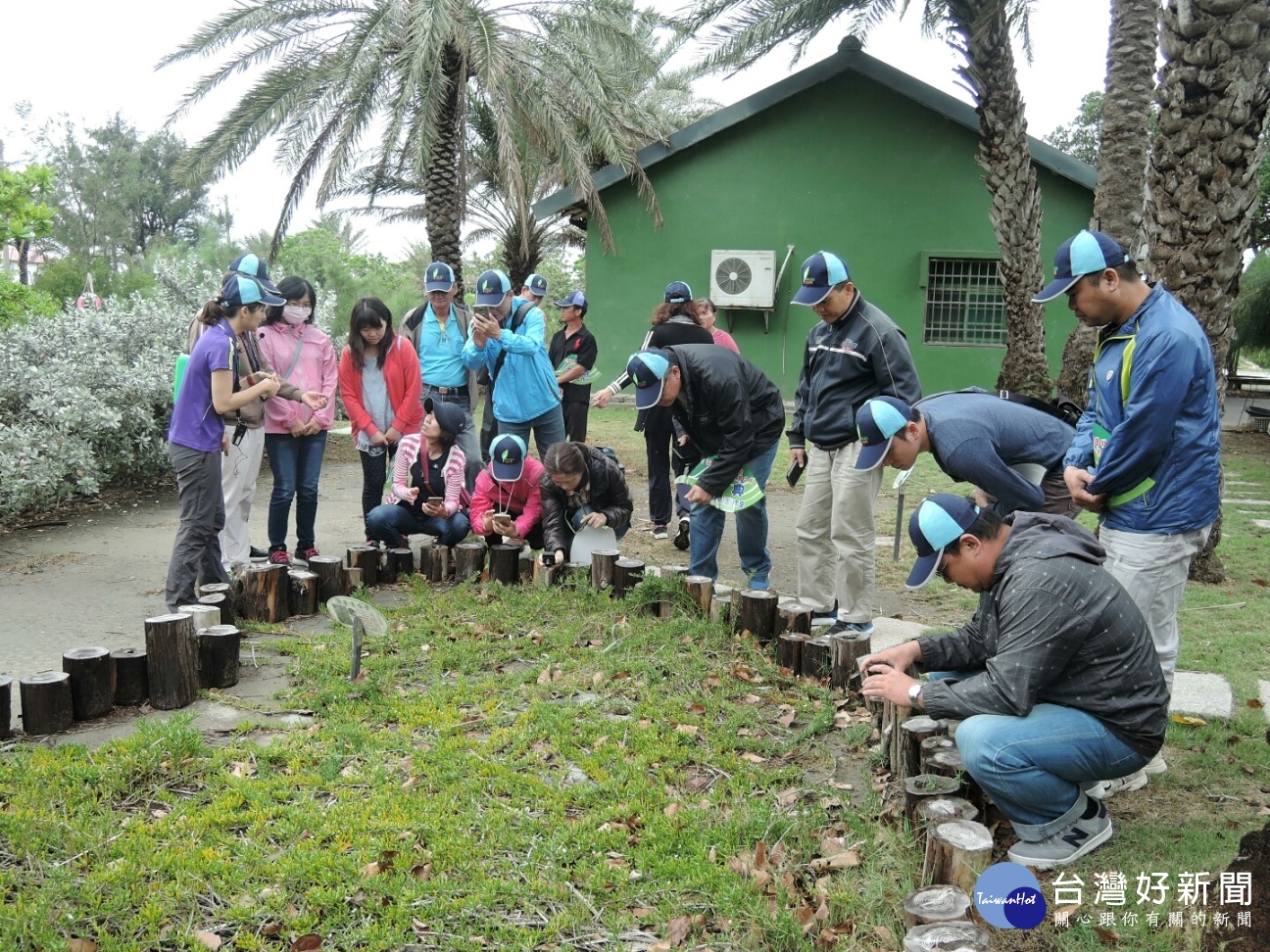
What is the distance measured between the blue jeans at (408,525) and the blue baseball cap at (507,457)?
57 cm

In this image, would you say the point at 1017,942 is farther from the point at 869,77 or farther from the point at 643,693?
the point at 869,77

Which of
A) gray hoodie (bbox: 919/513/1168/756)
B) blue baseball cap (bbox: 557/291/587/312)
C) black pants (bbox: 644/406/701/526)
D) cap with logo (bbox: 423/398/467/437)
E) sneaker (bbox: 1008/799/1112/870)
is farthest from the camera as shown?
blue baseball cap (bbox: 557/291/587/312)

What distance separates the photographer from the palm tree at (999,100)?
11.5 metres

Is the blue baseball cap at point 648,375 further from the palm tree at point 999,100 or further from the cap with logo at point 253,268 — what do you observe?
the palm tree at point 999,100

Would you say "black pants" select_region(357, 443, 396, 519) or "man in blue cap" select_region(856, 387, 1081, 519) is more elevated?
"man in blue cap" select_region(856, 387, 1081, 519)

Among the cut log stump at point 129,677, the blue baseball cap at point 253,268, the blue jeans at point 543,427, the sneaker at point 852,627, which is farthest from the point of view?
the blue jeans at point 543,427

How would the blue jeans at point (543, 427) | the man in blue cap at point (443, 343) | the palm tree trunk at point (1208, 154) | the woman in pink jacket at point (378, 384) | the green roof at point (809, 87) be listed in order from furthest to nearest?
the green roof at point (809, 87) → the man in blue cap at point (443, 343) → the blue jeans at point (543, 427) → the woman in pink jacket at point (378, 384) → the palm tree trunk at point (1208, 154)

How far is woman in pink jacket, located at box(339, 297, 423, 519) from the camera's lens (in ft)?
22.4

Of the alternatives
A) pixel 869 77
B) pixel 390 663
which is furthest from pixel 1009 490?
pixel 869 77

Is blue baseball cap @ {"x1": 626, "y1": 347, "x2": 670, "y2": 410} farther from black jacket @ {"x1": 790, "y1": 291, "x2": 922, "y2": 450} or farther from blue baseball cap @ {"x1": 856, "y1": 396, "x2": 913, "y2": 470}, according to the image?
blue baseball cap @ {"x1": 856, "y1": 396, "x2": 913, "y2": 470}

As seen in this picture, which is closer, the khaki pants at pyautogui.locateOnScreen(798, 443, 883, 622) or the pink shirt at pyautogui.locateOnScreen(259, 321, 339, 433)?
the khaki pants at pyautogui.locateOnScreen(798, 443, 883, 622)

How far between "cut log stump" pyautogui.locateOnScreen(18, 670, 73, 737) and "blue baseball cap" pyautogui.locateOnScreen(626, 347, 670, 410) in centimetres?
287

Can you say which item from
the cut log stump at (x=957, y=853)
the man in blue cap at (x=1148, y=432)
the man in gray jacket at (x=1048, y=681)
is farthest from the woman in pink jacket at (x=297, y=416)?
the cut log stump at (x=957, y=853)

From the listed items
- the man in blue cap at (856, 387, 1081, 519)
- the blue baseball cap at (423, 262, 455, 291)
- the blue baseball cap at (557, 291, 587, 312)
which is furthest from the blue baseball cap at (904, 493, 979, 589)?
the blue baseball cap at (557, 291, 587, 312)
